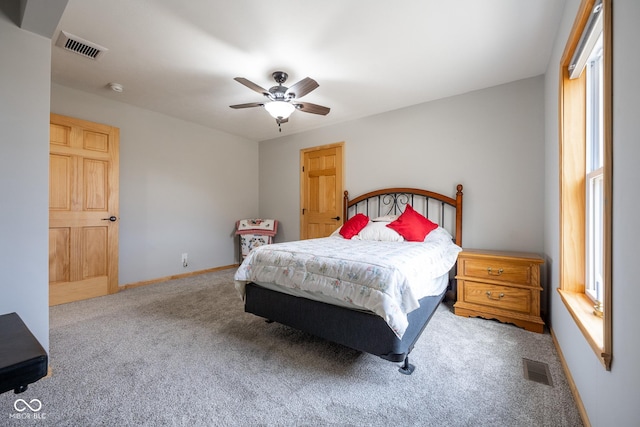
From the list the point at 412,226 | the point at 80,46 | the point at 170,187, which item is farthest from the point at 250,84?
the point at 170,187

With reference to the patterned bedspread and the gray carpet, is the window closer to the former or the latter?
the gray carpet

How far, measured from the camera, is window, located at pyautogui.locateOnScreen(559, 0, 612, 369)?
149 cm

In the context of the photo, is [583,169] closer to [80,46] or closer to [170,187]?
[80,46]

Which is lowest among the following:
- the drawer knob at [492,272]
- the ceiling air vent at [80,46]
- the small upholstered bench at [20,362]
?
the drawer knob at [492,272]

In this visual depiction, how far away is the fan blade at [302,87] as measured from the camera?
2.40 metres

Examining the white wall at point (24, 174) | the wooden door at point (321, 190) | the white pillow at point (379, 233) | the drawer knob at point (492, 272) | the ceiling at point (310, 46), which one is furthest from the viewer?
the wooden door at point (321, 190)

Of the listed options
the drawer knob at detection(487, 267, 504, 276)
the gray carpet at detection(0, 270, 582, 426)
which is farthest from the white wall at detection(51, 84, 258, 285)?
the drawer knob at detection(487, 267, 504, 276)

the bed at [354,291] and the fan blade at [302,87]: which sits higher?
the fan blade at [302,87]

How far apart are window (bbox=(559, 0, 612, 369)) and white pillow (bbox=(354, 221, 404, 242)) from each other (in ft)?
4.85

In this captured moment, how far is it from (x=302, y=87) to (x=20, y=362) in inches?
96.6

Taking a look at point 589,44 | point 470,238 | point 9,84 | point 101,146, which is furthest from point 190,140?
point 589,44

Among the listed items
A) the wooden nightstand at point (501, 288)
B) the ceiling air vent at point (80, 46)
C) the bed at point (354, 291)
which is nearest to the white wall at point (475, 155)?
the wooden nightstand at point (501, 288)

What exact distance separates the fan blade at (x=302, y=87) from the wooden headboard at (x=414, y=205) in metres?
1.81

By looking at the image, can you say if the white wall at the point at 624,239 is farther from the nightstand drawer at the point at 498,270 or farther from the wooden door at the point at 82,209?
the wooden door at the point at 82,209
